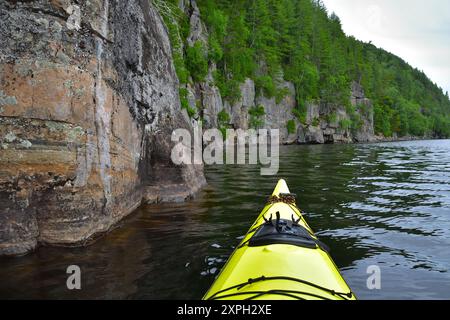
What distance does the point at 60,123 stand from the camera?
5344 millimetres

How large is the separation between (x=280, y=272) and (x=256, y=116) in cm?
4273

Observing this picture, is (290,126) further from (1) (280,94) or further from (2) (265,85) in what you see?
(2) (265,85)

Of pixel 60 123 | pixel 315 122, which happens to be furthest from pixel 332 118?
pixel 60 123

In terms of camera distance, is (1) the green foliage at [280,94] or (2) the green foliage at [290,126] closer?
(1) the green foliage at [280,94]

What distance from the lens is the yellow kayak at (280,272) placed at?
10.4 feet

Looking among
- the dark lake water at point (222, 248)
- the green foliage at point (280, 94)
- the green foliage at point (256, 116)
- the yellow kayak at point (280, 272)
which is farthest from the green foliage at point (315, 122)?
the yellow kayak at point (280, 272)

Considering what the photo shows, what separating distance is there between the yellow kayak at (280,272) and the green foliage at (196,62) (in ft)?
91.4

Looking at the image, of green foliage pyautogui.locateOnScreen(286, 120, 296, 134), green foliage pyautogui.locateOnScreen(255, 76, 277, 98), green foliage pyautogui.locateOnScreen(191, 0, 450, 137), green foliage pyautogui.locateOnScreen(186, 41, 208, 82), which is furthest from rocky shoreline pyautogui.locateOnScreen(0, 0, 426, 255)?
green foliage pyautogui.locateOnScreen(286, 120, 296, 134)

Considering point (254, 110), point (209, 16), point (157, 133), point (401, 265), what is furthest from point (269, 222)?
point (254, 110)

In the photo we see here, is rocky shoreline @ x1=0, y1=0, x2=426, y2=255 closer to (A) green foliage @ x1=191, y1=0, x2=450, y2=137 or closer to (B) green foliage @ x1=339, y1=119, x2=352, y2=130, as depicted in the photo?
(A) green foliage @ x1=191, y1=0, x2=450, y2=137

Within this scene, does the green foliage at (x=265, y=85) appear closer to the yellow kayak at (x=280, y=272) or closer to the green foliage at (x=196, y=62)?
the green foliage at (x=196, y=62)

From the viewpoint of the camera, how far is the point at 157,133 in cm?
866
